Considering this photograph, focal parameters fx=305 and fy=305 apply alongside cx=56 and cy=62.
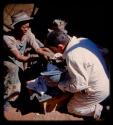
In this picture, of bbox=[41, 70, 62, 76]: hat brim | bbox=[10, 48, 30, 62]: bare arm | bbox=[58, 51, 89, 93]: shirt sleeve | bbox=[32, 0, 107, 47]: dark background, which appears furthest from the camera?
bbox=[32, 0, 107, 47]: dark background

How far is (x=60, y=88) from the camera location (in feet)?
12.3

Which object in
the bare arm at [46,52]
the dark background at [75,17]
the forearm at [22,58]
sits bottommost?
the forearm at [22,58]

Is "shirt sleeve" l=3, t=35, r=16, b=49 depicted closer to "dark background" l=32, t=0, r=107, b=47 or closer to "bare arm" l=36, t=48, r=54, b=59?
"bare arm" l=36, t=48, r=54, b=59

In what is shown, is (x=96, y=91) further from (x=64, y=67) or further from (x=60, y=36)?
(x=60, y=36)

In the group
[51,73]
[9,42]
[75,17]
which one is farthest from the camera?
[75,17]

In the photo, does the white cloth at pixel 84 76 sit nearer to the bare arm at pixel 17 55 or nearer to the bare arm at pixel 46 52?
the bare arm at pixel 46 52

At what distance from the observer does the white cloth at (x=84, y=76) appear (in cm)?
348

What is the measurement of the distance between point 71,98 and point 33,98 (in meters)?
0.48

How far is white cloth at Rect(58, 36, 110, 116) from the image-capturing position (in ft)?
11.4

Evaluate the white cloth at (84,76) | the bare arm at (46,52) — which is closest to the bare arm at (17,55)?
the bare arm at (46,52)

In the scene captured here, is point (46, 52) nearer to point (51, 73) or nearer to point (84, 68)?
point (51, 73)

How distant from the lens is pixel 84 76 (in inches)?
137

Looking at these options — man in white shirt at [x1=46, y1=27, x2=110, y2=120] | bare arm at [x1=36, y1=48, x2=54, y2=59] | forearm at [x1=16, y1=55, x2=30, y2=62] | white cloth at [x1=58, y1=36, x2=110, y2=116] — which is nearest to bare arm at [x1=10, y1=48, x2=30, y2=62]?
forearm at [x1=16, y1=55, x2=30, y2=62]

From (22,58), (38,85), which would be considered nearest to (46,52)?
(22,58)
